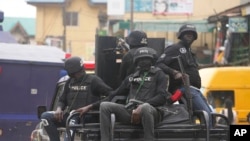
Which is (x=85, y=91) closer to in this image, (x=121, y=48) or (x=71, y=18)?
(x=121, y=48)

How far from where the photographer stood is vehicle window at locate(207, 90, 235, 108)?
14328 millimetres

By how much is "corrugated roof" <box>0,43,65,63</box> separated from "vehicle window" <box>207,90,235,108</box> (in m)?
3.70

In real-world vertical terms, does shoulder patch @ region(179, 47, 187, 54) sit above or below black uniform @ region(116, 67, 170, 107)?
above

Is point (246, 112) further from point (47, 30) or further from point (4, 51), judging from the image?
point (47, 30)

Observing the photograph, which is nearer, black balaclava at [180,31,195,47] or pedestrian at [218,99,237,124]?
black balaclava at [180,31,195,47]

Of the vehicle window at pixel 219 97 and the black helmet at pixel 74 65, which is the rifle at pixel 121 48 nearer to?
the black helmet at pixel 74 65

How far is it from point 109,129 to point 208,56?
1190 inches

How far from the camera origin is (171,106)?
6.62 m

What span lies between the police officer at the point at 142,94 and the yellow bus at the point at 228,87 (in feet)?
25.3

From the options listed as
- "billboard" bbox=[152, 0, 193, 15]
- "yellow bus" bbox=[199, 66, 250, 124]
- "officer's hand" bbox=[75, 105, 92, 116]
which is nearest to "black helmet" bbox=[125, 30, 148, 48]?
"officer's hand" bbox=[75, 105, 92, 116]

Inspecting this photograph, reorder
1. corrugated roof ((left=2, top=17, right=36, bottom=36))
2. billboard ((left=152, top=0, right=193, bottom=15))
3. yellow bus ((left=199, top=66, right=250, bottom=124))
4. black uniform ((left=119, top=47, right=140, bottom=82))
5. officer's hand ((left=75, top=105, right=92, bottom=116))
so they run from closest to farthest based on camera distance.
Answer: officer's hand ((left=75, top=105, right=92, bottom=116)) → black uniform ((left=119, top=47, right=140, bottom=82)) → yellow bus ((left=199, top=66, right=250, bottom=124)) → billboard ((left=152, top=0, right=193, bottom=15)) → corrugated roof ((left=2, top=17, right=36, bottom=36))

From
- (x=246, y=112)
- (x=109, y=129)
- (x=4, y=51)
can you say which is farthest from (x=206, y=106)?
(x=246, y=112)

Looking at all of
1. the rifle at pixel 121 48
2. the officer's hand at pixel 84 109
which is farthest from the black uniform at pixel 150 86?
the rifle at pixel 121 48

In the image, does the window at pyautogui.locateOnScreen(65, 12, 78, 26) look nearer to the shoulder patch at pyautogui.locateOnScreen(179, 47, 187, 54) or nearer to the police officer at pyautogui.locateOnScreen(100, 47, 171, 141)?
the shoulder patch at pyautogui.locateOnScreen(179, 47, 187, 54)
